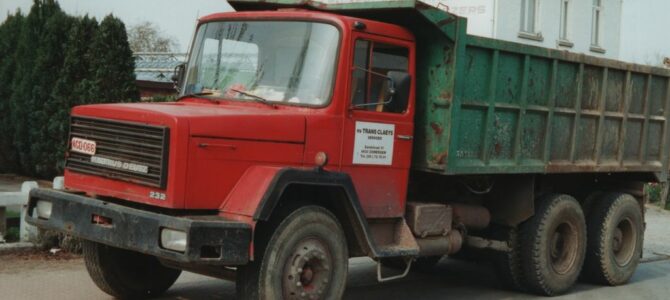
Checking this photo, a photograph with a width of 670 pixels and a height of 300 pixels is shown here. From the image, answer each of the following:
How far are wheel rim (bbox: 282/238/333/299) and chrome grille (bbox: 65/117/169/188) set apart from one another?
3.69ft

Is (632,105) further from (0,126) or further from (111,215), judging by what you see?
(0,126)

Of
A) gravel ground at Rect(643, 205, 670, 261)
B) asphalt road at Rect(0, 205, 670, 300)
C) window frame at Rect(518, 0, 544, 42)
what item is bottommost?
gravel ground at Rect(643, 205, 670, 261)

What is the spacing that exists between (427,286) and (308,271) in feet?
10.7

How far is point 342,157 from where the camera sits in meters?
7.32

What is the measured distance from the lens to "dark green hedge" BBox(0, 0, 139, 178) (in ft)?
55.6

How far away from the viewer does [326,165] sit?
23.5 ft

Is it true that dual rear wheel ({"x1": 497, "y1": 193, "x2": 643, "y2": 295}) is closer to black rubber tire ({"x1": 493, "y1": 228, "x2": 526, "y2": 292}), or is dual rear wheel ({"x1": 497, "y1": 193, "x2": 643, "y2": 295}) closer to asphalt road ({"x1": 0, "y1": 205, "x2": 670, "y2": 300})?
black rubber tire ({"x1": 493, "y1": 228, "x2": 526, "y2": 292})

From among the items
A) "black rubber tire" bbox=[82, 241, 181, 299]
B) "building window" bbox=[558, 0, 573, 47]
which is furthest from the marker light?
"building window" bbox=[558, 0, 573, 47]

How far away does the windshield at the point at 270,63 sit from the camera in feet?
23.7

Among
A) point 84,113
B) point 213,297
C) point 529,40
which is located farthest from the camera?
point 529,40

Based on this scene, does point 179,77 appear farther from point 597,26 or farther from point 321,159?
point 597,26

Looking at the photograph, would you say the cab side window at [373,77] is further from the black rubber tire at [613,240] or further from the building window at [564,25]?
the building window at [564,25]

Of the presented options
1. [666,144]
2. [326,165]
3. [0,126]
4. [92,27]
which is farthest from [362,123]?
[0,126]

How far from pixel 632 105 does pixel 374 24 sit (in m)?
4.34
